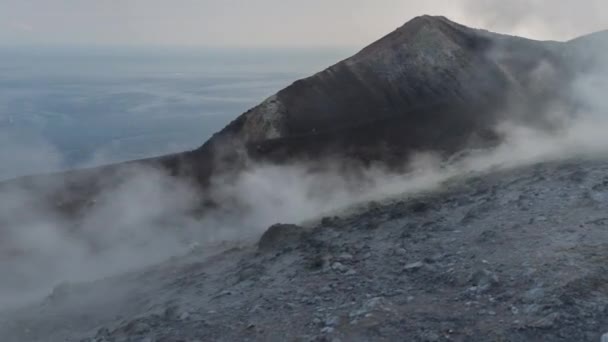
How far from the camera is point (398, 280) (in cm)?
775

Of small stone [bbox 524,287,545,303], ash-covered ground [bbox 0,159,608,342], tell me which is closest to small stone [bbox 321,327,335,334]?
ash-covered ground [bbox 0,159,608,342]

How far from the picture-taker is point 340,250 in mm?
9367

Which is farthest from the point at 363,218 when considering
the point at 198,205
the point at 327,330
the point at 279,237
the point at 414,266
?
the point at 198,205

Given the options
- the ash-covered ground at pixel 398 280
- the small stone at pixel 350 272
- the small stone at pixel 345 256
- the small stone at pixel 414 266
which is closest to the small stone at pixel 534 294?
the ash-covered ground at pixel 398 280

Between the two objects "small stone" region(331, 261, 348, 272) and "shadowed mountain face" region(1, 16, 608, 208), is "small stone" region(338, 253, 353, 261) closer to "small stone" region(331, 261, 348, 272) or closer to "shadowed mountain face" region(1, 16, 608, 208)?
"small stone" region(331, 261, 348, 272)

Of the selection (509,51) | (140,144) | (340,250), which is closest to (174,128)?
(140,144)

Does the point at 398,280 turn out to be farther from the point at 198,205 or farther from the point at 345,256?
the point at 198,205

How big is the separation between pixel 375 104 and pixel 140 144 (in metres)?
59.0

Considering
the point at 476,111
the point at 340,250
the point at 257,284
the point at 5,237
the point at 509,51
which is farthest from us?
the point at 509,51

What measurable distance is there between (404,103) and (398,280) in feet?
42.8

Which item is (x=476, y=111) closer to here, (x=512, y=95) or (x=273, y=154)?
(x=512, y=95)

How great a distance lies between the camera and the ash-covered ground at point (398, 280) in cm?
643

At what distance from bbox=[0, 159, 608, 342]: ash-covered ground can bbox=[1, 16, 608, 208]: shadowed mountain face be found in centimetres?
631

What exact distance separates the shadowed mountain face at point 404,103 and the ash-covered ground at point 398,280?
631 cm
